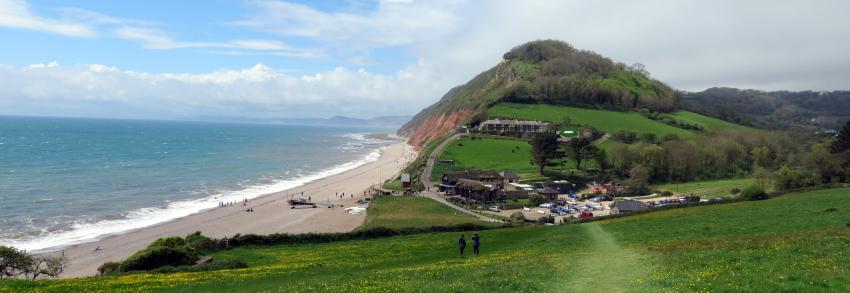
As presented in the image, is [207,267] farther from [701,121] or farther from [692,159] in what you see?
[701,121]

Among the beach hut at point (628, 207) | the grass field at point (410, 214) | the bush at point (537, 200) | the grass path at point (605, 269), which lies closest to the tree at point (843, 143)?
the beach hut at point (628, 207)

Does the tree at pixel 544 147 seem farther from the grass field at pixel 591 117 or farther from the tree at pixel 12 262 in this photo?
the tree at pixel 12 262

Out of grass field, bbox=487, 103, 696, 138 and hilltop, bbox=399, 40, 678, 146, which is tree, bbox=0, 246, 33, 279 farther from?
hilltop, bbox=399, 40, 678, 146

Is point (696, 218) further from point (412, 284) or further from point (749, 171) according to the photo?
point (749, 171)

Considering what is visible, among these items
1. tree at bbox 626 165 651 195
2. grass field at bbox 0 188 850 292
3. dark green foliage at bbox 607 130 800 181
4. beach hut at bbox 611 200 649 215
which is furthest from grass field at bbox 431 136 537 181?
grass field at bbox 0 188 850 292

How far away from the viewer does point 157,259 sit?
3020 centimetres

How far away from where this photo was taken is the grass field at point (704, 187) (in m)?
67.1

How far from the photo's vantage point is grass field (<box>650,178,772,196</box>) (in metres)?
67.1

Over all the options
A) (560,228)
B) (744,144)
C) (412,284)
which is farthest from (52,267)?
(744,144)

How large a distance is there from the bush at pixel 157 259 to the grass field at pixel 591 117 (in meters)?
103

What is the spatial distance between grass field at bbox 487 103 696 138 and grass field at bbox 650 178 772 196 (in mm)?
36381

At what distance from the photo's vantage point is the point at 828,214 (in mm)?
28422

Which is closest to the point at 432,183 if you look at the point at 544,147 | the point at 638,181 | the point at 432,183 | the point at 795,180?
the point at 432,183

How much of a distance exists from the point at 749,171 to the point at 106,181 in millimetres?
107250
